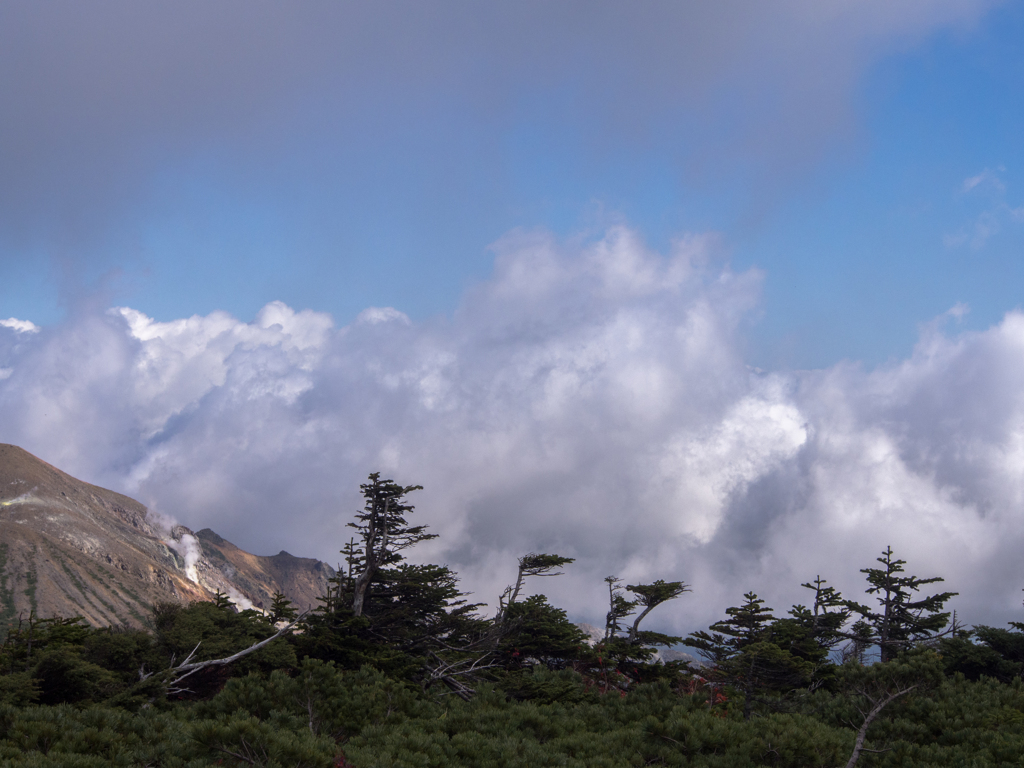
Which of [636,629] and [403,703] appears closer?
[403,703]

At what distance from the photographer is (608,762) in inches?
543

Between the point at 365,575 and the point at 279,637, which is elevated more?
the point at 365,575

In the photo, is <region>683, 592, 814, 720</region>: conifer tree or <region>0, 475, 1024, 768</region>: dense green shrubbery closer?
<region>0, 475, 1024, 768</region>: dense green shrubbery

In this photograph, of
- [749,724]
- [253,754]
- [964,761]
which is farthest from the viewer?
[749,724]

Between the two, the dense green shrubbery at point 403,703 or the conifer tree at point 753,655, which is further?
the conifer tree at point 753,655

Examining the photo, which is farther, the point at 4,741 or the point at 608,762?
the point at 608,762

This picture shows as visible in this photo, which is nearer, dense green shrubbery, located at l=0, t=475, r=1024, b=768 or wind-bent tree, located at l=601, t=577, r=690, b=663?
dense green shrubbery, located at l=0, t=475, r=1024, b=768

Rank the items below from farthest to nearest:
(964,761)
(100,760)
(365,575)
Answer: (365,575) < (964,761) < (100,760)

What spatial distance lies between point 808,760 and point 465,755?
7806 millimetres

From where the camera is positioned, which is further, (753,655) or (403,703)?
(753,655)

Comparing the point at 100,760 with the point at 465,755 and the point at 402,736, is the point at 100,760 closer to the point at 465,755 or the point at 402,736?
the point at 402,736

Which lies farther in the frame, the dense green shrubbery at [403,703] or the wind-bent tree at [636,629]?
the wind-bent tree at [636,629]

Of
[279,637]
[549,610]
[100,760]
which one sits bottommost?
[100,760]

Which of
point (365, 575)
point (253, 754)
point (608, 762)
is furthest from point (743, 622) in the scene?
point (253, 754)
